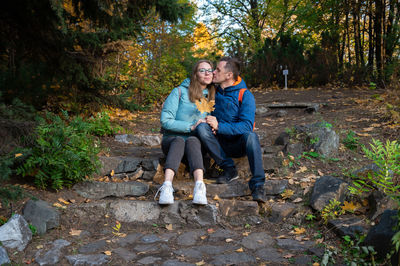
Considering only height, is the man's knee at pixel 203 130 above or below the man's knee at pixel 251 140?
above

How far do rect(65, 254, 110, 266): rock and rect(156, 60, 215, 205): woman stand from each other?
101cm

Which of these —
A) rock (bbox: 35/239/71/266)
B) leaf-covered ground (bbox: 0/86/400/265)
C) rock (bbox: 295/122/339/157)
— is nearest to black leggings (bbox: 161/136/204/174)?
leaf-covered ground (bbox: 0/86/400/265)

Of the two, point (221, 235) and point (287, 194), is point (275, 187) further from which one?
point (221, 235)

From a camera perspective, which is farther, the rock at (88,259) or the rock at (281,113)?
→ the rock at (281,113)

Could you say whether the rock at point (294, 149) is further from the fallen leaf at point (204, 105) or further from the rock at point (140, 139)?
the rock at point (140, 139)

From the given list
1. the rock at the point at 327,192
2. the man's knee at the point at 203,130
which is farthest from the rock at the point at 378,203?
the man's knee at the point at 203,130

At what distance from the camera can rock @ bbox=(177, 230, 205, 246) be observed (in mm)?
2774

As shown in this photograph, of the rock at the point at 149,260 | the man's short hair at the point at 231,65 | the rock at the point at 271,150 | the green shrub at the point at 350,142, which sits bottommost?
the rock at the point at 149,260

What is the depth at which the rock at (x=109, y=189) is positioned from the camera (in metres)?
3.54

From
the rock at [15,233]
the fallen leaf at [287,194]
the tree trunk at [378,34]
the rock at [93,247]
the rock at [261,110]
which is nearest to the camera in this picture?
the rock at [15,233]

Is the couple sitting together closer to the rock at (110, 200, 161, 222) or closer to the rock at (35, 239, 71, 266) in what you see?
the rock at (110, 200, 161, 222)

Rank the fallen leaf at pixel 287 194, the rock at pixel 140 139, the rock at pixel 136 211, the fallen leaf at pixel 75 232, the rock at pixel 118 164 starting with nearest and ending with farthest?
the fallen leaf at pixel 75 232
the rock at pixel 136 211
the fallen leaf at pixel 287 194
the rock at pixel 118 164
the rock at pixel 140 139

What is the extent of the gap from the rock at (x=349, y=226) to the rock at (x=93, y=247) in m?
1.93

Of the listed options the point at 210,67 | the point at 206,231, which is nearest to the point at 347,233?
the point at 206,231
